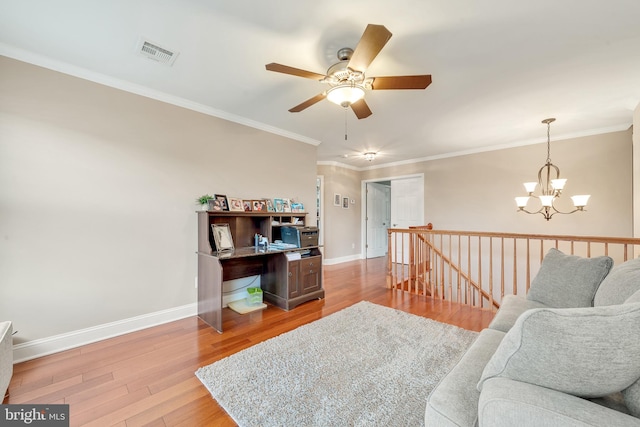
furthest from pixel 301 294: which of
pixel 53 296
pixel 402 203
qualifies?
pixel 402 203

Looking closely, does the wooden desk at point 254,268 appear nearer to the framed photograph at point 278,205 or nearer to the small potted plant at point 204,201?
the small potted plant at point 204,201

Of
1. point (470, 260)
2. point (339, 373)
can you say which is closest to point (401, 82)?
point (339, 373)

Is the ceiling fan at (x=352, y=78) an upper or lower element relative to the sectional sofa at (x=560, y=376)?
upper

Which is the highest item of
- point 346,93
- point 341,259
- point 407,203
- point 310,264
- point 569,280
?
point 346,93

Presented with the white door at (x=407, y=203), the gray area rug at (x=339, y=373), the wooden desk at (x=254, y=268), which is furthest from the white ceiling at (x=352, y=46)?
the white door at (x=407, y=203)

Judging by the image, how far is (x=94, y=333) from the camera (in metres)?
2.39

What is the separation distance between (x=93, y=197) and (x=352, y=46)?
266 cm

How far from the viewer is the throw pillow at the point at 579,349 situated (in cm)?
72

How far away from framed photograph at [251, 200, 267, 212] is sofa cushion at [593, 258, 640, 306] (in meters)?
3.23

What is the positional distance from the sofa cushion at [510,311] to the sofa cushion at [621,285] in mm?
404

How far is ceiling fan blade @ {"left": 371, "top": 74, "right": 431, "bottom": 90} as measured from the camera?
1.87 metres

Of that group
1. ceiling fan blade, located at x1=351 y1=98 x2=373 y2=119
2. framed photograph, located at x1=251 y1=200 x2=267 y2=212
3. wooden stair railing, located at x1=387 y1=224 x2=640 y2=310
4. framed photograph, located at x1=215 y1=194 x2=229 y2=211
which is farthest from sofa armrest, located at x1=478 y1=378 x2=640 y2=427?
framed photograph, located at x1=251 y1=200 x2=267 y2=212

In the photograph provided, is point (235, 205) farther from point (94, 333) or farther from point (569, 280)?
point (569, 280)

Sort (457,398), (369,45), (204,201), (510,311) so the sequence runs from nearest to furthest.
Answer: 1. (457,398)
2. (369,45)
3. (510,311)
4. (204,201)
